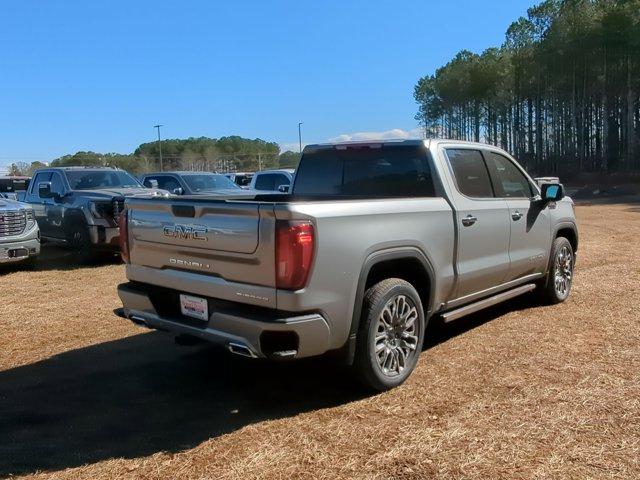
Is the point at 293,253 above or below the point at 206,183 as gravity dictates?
below

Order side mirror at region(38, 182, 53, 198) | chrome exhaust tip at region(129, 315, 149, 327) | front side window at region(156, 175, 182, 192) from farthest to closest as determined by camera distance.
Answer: front side window at region(156, 175, 182, 192) → side mirror at region(38, 182, 53, 198) → chrome exhaust tip at region(129, 315, 149, 327)

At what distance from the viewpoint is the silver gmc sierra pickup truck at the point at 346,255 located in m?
3.68

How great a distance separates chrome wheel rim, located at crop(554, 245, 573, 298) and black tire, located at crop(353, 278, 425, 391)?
3.04 meters

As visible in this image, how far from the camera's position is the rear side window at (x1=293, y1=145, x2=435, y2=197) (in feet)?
16.8

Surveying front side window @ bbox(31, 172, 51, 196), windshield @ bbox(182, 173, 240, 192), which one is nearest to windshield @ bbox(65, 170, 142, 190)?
front side window @ bbox(31, 172, 51, 196)

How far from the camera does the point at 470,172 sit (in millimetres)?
5492

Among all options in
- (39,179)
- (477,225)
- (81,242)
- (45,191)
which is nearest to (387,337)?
(477,225)

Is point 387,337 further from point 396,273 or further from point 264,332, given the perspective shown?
point 264,332

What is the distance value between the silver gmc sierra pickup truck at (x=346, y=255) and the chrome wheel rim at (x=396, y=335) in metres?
0.01

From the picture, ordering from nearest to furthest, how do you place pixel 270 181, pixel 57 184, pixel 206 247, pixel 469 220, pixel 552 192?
pixel 206 247 < pixel 469 220 < pixel 552 192 < pixel 57 184 < pixel 270 181

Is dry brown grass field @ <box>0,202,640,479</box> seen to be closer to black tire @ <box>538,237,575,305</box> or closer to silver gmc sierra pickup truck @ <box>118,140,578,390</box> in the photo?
black tire @ <box>538,237,575,305</box>

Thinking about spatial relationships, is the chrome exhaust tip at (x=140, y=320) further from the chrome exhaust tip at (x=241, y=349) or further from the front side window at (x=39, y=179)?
the front side window at (x=39, y=179)

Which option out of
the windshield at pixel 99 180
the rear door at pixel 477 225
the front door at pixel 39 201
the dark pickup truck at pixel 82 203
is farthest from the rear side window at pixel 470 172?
the front door at pixel 39 201

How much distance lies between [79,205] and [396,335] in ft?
27.3
